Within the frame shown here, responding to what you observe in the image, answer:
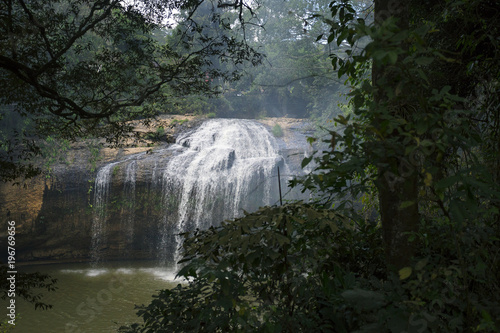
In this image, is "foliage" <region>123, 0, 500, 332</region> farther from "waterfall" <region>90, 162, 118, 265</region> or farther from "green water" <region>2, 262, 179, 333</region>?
"waterfall" <region>90, 162, 118, 265</region>

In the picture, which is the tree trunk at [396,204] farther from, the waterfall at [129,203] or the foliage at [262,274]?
the waterfall at [129,203]

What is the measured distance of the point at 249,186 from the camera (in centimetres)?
1373

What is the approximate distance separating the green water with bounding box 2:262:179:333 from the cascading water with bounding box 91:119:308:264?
1.62 metres

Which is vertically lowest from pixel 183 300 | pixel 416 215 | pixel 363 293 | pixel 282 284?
pixel 183 300

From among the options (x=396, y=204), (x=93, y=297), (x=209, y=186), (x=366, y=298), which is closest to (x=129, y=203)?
(x=209, y=186)

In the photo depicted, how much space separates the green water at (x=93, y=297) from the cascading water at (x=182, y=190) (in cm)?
162

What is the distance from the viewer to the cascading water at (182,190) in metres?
13.2

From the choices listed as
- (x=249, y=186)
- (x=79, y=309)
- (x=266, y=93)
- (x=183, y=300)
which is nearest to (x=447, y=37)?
(x=183, y=300)

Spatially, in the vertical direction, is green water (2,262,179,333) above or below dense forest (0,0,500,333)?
below

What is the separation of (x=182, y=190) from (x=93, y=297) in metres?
Answer: 5.34

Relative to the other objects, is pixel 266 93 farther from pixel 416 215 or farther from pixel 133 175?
pixel 416 215

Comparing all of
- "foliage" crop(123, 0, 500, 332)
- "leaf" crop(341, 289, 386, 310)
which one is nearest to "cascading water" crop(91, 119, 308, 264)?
"foliage" crop(123, 0, 500, 332)

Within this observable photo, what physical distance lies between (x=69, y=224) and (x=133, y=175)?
2754 millimetres

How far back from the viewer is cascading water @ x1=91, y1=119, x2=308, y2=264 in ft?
43.3
